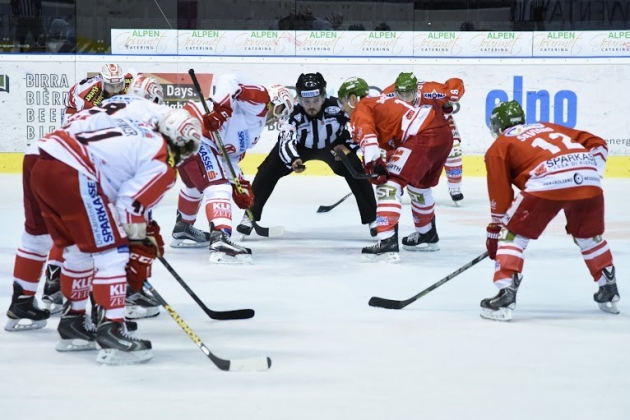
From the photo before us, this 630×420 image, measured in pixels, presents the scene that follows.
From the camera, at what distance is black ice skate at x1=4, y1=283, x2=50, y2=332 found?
3975mm

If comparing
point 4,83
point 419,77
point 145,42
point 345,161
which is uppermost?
point 145,42

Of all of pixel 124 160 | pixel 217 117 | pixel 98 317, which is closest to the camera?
pixel 124 160

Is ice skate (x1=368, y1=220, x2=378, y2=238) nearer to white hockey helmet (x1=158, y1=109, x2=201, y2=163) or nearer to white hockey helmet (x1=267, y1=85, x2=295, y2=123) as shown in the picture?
white hockey helmet (x1=267, y1=85, x2=295, y2=123)

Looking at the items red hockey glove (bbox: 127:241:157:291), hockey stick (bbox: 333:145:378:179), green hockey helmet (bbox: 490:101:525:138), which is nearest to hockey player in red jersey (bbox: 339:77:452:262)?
hockey stick (bbox: 333:145:378:179)

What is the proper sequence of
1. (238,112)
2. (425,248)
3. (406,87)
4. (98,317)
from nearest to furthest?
1. (98,317)
2. (238,112)
3. (425,248)
4. (406,87)

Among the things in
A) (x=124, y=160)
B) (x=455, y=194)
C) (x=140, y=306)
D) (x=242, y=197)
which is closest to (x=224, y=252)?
(x=242, y=197)

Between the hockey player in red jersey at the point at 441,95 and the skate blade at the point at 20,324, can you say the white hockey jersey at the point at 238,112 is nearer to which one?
the hockey player in red jersey at the point at 441,95

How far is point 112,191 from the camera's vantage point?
3.52 m

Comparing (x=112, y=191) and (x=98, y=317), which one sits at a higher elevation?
(x=112, y=191)

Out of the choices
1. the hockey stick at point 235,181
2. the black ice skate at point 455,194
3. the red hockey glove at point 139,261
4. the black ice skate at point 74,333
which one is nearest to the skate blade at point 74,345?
the black ice skate at point 74,333

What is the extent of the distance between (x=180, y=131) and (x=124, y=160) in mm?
212

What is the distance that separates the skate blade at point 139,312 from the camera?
4.20 m

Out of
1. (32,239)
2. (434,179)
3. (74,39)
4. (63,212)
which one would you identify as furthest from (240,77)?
(74,39)

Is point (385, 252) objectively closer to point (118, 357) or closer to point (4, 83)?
point (118, 357)
